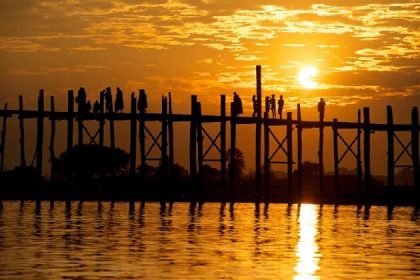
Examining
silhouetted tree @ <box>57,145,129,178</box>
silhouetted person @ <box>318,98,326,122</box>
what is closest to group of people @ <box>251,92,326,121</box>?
silhouetted person @ <box>318,98,326,122</box>

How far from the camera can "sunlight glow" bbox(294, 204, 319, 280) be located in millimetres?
20688

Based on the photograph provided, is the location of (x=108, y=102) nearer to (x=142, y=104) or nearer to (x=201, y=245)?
(x=142, y=104)

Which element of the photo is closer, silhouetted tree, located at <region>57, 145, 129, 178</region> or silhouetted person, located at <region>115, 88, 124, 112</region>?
silhouetted person, located at <region>115, 88, 124, 112</region>

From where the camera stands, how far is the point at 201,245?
2652cm

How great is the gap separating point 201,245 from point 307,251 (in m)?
2.80

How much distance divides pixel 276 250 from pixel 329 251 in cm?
126

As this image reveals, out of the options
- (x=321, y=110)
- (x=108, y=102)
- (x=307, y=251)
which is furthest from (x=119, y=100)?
(x=307, y=251)

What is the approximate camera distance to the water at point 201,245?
67.6 feet

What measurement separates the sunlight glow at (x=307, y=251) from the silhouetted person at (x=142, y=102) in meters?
9.87

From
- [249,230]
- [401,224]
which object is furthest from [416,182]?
[249,230]

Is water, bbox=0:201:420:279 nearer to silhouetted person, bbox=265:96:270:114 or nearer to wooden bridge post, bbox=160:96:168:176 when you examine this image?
wooden bridge post, bbox=160:96:168:176

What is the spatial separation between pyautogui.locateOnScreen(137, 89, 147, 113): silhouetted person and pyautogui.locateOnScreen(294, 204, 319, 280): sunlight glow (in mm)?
9867

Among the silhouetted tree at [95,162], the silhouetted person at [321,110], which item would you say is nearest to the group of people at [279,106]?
the silhouetted person at [321,110]

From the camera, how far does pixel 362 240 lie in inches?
1158
